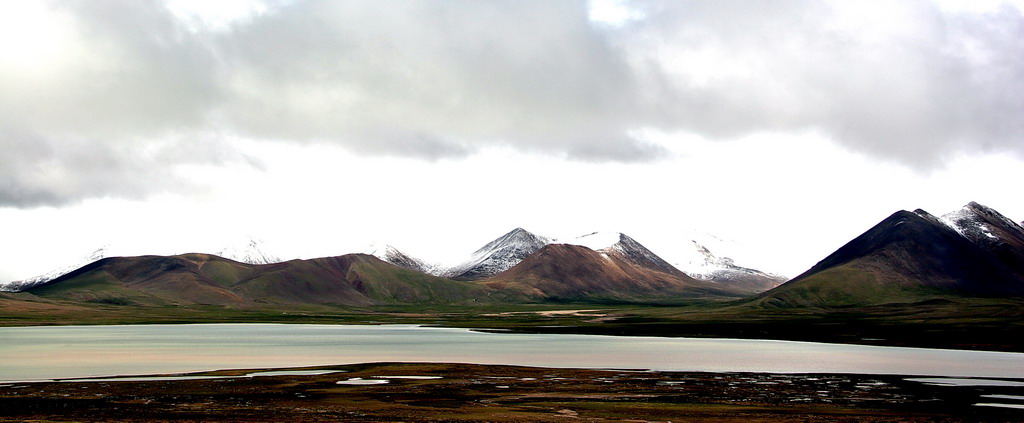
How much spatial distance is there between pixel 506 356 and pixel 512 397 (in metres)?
44.9

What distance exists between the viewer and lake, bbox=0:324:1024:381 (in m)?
89.2

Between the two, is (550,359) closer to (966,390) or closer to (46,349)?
(966,390)

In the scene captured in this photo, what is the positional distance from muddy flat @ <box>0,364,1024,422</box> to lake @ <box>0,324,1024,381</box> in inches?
375

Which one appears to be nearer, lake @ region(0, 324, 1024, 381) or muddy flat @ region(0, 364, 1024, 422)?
muddy flat @ region(0, 364, 1024, 422)

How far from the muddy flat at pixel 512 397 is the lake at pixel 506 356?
9.52m

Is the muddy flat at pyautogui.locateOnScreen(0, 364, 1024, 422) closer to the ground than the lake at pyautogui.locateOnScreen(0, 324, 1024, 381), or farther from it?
closer to the ground

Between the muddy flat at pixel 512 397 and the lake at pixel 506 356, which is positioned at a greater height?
the lake at pixel 506 356

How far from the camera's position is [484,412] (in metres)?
56.4

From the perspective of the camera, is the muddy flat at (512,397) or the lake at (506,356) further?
the lake at (506,356)

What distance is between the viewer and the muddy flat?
54.0 meters

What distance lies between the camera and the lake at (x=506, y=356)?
3511 inches

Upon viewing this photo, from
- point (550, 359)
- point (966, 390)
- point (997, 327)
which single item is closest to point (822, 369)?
point (966, 390)

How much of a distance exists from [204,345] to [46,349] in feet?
71.8

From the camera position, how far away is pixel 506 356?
110m
